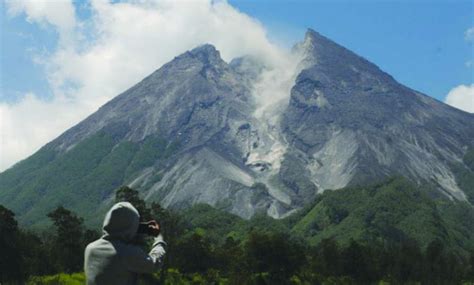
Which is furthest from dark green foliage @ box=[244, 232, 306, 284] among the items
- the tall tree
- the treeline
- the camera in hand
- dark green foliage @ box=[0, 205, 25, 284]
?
the camera in hand

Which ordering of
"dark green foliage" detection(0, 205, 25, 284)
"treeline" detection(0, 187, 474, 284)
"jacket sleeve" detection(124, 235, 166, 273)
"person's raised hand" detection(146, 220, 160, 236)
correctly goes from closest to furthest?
"jacket sleeve" detection(124, 235, 166, 273) → "person's raised hand" detection(146, 220, 160, 236) → "dark green foliage" detection(0, 205, 25, 284) → "treeline" detection(0, 187, 474, 284)

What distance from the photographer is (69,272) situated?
61062 mm

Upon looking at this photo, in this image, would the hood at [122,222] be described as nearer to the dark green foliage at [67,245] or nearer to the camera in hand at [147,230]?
the camera in hand at [147,230]

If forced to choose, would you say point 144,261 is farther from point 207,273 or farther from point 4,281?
point 207,273

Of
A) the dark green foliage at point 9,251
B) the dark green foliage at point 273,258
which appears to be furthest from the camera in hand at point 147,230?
the dark green foliage at point 273,258

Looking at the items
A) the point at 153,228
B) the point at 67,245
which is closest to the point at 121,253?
the point at 153,228

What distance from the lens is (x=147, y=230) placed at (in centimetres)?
595

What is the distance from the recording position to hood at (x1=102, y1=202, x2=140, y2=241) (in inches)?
231

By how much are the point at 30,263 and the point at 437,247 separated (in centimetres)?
7506

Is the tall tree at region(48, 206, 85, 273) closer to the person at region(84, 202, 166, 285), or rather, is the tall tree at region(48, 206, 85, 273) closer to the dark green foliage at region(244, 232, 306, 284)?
the dark green foliage at region(244, 232, 306, 284)

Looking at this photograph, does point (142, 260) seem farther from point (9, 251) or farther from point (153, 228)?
point (9, 251)

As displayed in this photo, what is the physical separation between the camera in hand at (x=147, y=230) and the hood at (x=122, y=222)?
5 cm

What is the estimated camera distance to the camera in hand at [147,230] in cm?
588

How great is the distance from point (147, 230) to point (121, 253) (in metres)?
0.30
